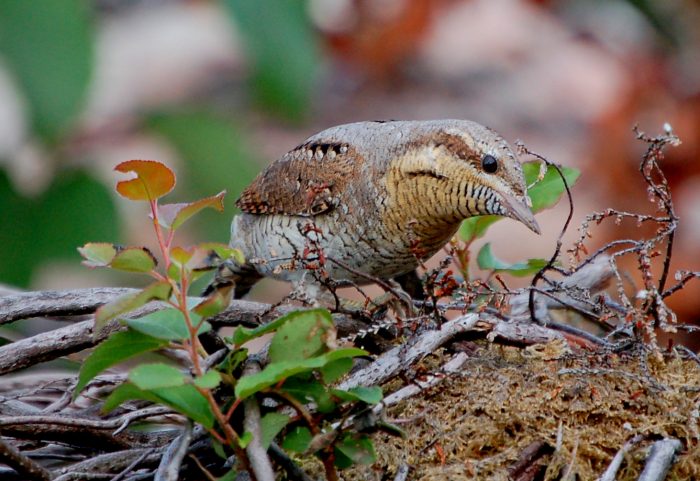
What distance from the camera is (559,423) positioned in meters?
1.86

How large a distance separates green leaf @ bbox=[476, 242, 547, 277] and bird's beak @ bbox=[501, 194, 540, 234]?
82mm

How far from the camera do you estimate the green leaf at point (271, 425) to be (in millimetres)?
1581

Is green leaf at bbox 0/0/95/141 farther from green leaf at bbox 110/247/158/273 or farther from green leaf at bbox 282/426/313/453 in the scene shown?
green leaf at bbox 282/426/313/453

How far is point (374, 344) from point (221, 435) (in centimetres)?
52

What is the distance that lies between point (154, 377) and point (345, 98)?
6.41 meters

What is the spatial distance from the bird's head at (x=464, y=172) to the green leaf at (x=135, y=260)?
967mm

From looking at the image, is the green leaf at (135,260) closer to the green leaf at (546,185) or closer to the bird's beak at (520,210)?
the bird's beak at (520,210)

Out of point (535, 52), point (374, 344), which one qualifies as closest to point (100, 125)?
point (535, 52)

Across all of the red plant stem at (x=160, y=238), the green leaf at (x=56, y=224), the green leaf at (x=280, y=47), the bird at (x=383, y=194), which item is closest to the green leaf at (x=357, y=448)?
the red plant stem at (x=160, y=238)

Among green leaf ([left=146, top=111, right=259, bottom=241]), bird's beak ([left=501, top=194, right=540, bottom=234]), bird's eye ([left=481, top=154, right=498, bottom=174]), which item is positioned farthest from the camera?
green leaf ([left=146, top=111, right=259, bottom=241])

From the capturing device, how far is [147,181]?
5.30 ft

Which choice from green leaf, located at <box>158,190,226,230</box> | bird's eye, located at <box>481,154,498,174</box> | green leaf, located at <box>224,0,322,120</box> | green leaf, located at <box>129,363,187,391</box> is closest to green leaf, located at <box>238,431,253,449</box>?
green leaf, located at <box>129,363,187,391</box>

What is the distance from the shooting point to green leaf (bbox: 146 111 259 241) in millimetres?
3523

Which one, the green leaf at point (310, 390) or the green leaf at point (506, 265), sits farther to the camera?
the green leaf at point (506, 265)
